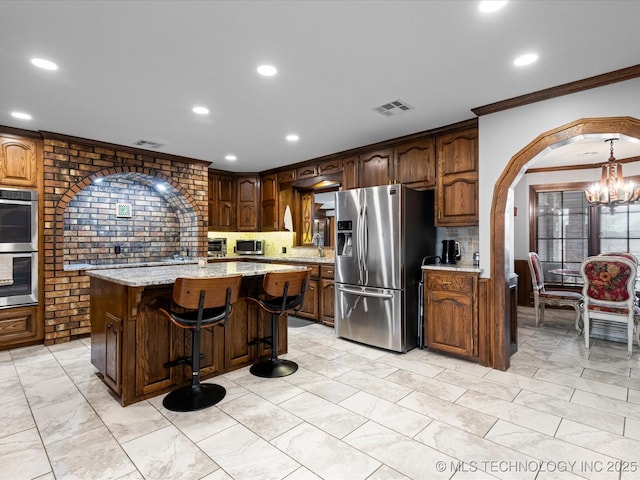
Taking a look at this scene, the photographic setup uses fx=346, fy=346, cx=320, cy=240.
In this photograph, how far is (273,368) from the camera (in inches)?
127

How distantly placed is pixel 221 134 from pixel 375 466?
376 centimetres

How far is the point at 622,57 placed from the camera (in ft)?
7.91

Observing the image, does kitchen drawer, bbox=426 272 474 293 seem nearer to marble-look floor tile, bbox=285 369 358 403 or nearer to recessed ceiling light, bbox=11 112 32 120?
marble-look floor tile, bbox=285 369 358 403

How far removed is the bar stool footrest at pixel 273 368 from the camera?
3129 mm

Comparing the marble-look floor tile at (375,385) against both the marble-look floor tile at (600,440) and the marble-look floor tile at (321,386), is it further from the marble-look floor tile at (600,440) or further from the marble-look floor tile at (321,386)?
the marble-look floor tile at (600,440)

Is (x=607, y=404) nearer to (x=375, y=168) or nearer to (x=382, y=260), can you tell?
(x=382, y=260)

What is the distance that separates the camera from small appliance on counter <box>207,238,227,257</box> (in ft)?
20.0

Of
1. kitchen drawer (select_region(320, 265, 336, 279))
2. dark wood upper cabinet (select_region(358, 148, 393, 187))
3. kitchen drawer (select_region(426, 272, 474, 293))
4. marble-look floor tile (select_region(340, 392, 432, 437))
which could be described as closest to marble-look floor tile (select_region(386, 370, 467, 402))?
marble-look floor tile (select_region(340, 392, 432, 437))

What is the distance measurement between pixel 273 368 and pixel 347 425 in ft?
3.62

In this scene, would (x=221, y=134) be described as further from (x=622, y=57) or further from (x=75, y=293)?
(x=622, y=57)

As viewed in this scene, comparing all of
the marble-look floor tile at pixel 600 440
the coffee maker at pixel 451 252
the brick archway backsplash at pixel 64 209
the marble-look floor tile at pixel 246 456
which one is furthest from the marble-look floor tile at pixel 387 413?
the brick archway backsplash at pixel 64 209

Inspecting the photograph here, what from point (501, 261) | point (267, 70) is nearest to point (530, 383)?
point (501, 261)

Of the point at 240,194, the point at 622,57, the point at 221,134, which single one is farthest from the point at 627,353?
the point at 240,194

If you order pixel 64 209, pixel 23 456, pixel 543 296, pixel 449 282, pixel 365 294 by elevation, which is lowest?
pixel 23 456
